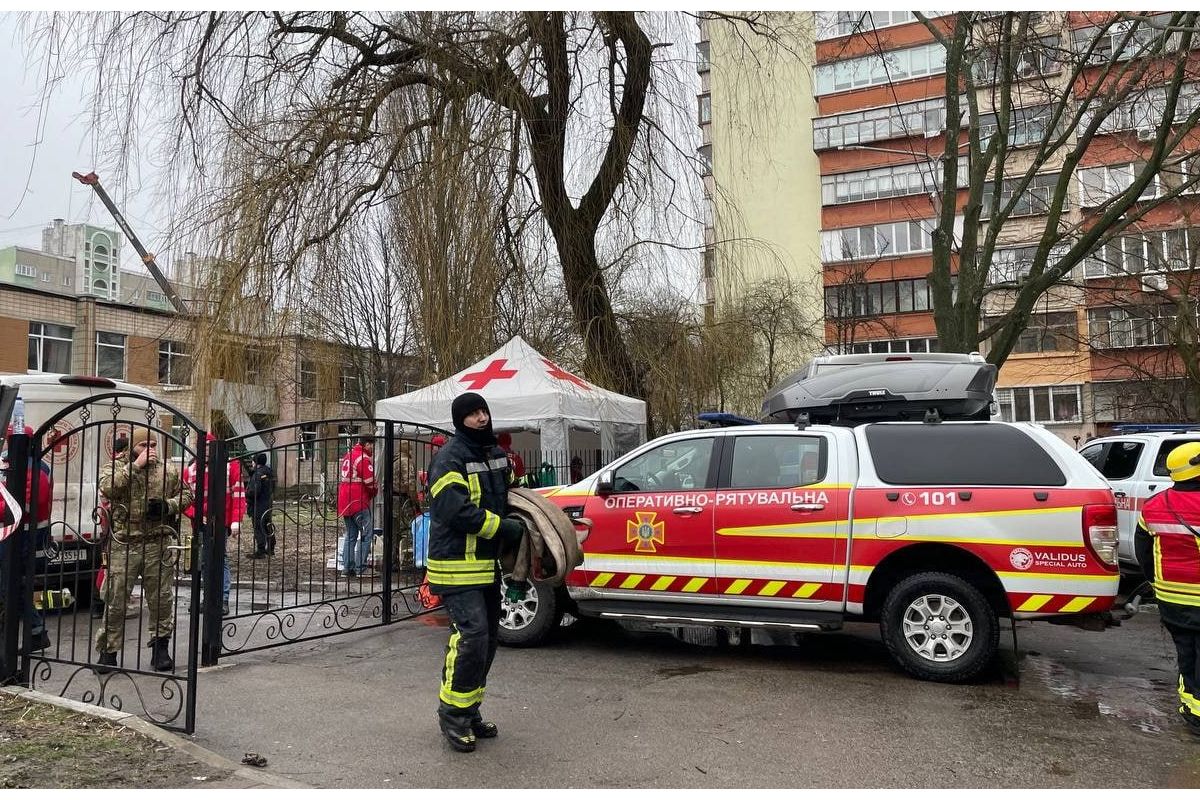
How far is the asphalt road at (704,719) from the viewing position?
442 cm

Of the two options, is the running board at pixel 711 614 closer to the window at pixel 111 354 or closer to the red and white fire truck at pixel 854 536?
the red and white fire truck at pixel 854 536

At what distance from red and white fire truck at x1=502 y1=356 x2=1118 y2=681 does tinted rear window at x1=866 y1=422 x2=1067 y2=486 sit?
0.01 m

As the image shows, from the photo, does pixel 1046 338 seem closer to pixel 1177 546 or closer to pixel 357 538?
pixel 357 538

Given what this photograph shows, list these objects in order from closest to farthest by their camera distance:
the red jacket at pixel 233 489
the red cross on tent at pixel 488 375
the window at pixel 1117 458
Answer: the red jacket at pixel 233 489, the red cross on tent at pixel 488 375, the window at pixel 1117 458

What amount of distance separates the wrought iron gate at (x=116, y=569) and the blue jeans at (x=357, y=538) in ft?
6.19

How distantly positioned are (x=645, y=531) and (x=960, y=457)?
252 centimetres

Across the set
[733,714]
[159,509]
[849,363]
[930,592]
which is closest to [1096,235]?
[849,363]

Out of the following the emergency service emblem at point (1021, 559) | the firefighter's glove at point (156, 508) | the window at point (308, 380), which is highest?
the window at point (308, 380)

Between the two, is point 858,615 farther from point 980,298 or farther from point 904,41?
point 904,41

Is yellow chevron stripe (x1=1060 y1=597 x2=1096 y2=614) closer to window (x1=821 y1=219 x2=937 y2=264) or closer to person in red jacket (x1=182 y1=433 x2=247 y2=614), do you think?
person in red jacket (x1=182 y1=433 x2=247 y2=614)

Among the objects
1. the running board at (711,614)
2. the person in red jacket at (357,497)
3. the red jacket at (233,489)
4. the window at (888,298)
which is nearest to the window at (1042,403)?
the window at (888,298)

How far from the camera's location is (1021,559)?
6.13m

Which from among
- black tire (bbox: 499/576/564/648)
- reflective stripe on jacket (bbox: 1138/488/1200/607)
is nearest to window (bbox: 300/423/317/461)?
black tire (bbox: 499/576/564/648)
